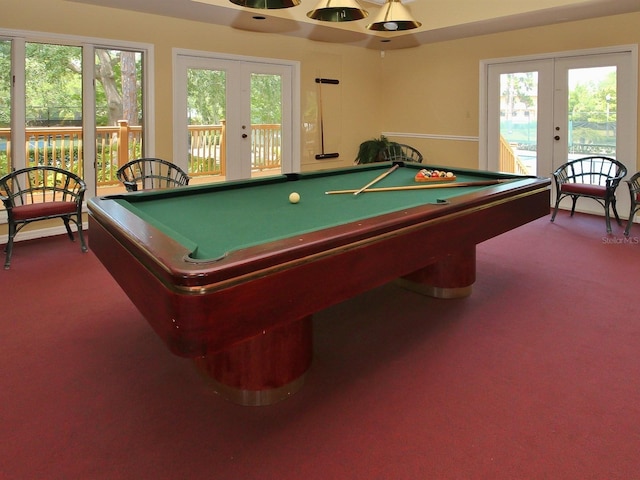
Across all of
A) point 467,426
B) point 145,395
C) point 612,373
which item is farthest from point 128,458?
point 612,373

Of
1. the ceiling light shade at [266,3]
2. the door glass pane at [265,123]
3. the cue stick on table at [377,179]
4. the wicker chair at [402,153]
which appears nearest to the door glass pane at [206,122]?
the door glass pane at [265,123]

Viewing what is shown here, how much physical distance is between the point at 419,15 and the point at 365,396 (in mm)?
5614

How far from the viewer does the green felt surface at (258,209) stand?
1997 millimetres

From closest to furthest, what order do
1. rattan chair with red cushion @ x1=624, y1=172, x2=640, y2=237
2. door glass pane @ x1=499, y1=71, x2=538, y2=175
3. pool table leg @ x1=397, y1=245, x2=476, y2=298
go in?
pool table leg @ x1=397, y1=245, x2=476, y2=298 → rattan chair with red cushion @ x1=624, y1=172, x2=640, y2=237 → door glass pane @ x1=499, y1=71, x2=538, y2=175

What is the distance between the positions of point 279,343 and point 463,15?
17.4 ft

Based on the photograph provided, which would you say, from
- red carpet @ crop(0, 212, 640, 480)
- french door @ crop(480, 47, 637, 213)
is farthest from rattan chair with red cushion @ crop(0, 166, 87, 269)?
french door @ crop(480, 47, 637, 213)

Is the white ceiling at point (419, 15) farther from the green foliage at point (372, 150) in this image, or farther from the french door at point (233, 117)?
the green foliage at point (372, 150)

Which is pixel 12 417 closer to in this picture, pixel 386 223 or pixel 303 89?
pixel 386 223

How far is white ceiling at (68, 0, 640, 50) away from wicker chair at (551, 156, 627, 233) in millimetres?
1652

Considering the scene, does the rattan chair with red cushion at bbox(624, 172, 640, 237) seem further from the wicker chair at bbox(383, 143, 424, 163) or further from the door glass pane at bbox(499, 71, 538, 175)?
the wicker chair at bbox(383, 143, 424, 163)

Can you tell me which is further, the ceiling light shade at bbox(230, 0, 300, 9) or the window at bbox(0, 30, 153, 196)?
the window at bbox(0, 30, 153, 196)

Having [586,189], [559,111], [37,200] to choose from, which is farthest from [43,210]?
[559,111]

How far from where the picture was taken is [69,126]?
499 centimetres

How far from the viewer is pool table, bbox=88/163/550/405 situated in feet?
4.90
